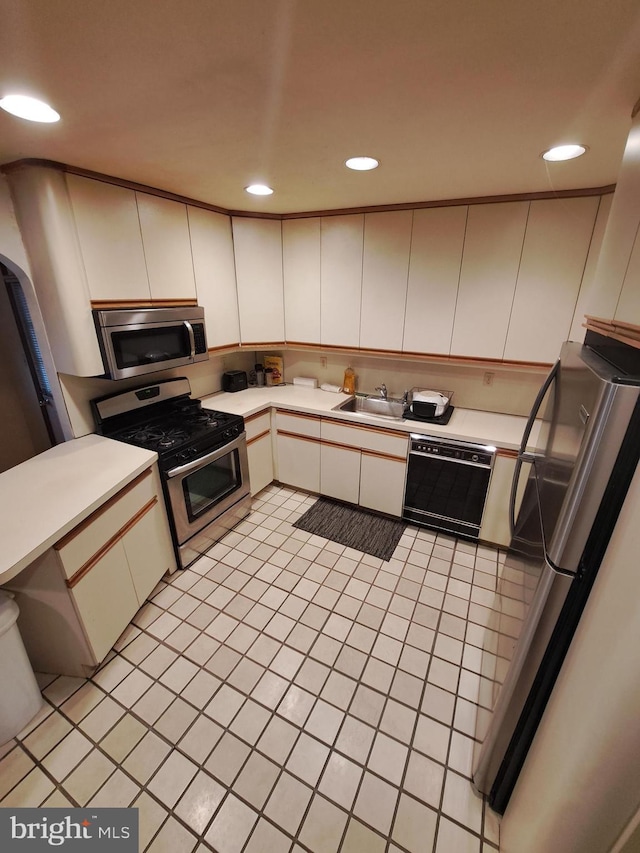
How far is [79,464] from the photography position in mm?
1797

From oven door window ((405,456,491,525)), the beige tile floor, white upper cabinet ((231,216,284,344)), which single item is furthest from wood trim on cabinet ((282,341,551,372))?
the beige tile floor

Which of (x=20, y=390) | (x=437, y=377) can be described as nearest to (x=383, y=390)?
(x=437, y=377)

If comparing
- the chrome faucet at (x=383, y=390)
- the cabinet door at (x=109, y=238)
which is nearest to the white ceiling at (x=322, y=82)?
the cabinet door at (x=109, y=238)

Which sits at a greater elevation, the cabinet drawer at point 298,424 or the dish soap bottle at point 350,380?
the dish soap bottle at point 350,380

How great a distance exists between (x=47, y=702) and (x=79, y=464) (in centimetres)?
108

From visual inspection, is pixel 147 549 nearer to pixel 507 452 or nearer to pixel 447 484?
pixel 447 484

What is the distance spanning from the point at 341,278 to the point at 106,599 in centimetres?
255

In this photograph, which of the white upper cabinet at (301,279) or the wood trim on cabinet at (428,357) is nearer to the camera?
the wood trim on cabinet at (428,357)

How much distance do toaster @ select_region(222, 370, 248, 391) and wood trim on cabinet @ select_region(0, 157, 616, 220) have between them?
1.27m

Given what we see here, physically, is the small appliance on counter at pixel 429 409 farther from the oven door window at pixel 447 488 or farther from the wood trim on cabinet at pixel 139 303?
the wood trim on cabinet at pixel 139 303

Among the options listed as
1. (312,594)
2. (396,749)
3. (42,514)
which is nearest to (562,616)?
(396,749)

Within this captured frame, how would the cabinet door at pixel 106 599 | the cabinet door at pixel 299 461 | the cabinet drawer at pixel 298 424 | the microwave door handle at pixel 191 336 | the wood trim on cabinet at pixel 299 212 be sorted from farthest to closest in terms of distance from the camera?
the cabinet door at pixel 299 461
the cabinet drawer at pixel 298 424
the microwave door handle at pixel 191 336
the wood trim on cabinet at pixel 299 212
the cabinet door at pixel 106 599

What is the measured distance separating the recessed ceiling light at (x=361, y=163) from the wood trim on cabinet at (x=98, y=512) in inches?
73.2

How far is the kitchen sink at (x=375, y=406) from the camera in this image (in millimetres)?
2945
